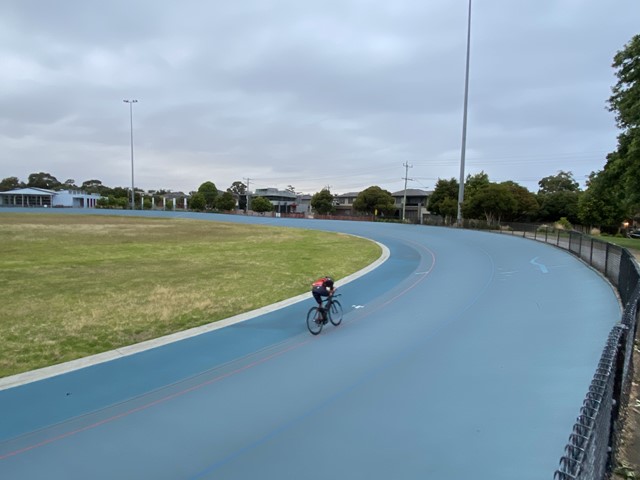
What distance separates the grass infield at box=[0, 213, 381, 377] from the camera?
332 inches

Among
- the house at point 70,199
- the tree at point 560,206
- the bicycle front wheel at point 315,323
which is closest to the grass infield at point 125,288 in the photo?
the bicycle front wheel at point 315,323

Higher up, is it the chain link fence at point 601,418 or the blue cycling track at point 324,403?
the chain link fence at point 601,418

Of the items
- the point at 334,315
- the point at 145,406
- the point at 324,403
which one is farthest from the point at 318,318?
the point at 145,406

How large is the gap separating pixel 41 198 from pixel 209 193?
41735mm

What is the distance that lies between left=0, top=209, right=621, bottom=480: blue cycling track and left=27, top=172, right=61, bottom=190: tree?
185 metres

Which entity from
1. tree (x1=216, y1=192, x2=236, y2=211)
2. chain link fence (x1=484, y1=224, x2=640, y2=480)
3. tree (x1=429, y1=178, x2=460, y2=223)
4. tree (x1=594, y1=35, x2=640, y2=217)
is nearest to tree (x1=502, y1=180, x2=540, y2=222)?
tree (x1=429, y1=178, x2=460, y2=223)

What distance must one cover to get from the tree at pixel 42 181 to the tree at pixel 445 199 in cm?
15495

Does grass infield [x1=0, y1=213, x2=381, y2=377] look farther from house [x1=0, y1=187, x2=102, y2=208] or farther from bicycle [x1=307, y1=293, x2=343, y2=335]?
house [x1=0, y1=187, x2=102, y2=208]

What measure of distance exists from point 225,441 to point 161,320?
18.6ft

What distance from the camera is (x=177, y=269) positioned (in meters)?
17.5

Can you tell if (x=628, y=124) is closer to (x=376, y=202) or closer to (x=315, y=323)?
(x=315, y=323)

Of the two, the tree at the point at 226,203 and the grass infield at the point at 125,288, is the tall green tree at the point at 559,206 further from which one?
the tree at the point at 226,203

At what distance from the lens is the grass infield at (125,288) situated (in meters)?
8.42

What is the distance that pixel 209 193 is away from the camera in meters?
113
